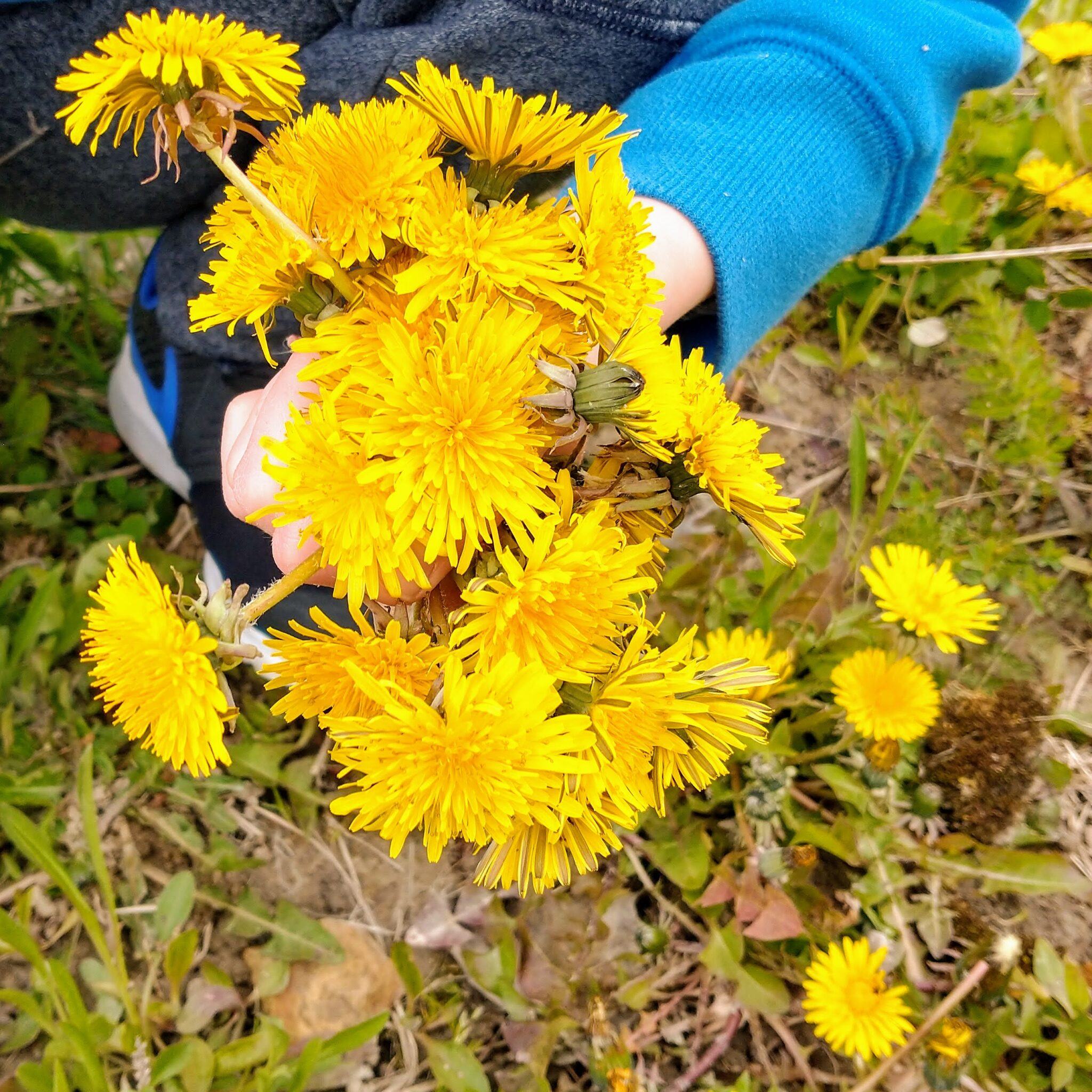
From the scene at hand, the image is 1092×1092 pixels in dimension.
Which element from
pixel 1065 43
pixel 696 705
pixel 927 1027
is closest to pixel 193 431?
pixel 696 705

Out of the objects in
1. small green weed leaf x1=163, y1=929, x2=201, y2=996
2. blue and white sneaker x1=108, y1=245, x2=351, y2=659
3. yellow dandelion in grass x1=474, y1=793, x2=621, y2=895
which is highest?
yellow dandelion in grass x1=474, y1=793, x2=621, y2=895

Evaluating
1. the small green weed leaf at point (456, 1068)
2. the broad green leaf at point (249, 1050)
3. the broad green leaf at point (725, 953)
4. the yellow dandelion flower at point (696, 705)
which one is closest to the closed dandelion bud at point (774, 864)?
the broad green leaf at point (725, 953)

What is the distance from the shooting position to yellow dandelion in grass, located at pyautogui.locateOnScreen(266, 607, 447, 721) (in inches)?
24.0

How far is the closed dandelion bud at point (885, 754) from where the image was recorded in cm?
121

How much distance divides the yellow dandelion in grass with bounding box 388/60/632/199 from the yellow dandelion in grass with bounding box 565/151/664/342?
2 centimetres

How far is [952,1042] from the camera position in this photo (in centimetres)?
112

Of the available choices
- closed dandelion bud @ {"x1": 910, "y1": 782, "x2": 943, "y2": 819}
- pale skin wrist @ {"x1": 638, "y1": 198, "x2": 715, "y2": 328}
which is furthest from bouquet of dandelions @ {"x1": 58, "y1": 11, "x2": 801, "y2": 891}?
closed dandelion bud @ {"x1": 910, "y1": 782, "x2": 943, "y2": 819}

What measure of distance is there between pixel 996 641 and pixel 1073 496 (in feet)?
1.27

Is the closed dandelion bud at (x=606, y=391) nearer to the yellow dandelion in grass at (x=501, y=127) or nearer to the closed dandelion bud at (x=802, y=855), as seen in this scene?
the yellow dandelion in grass at (x=501, y=127)

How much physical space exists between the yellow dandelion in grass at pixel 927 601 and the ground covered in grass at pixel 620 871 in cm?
9

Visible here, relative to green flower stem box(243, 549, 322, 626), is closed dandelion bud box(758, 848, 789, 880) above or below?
below

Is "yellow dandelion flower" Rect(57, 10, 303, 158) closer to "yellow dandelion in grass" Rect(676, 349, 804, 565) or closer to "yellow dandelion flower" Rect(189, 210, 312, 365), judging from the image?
"yellow dandelion flower" Rect(189, 210, 312, 365)

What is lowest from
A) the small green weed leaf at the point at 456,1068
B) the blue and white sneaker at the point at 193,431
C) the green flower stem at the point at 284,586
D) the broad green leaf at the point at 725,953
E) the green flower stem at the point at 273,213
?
the small green weed leaf at the point at 456,1068

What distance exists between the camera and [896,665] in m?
1.23
